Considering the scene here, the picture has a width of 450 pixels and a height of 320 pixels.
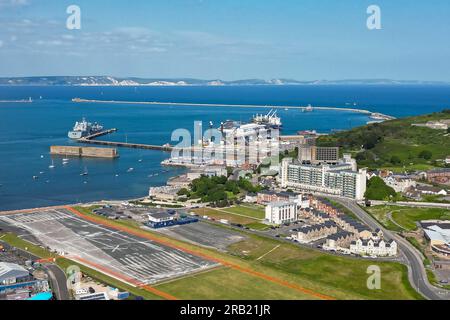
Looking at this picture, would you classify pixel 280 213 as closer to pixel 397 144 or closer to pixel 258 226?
pixel 258 226

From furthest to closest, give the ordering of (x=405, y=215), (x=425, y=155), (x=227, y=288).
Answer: (x=425, y=155) → (x=405, y=215) → (x=227, y=288)

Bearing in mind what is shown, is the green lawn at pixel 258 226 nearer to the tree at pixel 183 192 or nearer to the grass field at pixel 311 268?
the grass field at pixel 311 268

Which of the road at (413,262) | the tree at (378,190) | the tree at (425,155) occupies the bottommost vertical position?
the road at (413,262)

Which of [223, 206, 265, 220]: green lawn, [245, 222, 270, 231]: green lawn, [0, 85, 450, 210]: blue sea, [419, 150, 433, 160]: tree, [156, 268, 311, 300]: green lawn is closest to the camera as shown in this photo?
[156, 268, 311, 300]: green lawn

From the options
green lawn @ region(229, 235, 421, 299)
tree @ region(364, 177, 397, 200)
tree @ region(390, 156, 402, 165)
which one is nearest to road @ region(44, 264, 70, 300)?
green lawn @ region(229, 235, 421, 299)

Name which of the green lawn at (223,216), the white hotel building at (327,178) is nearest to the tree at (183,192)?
the green lawn at (223,216)

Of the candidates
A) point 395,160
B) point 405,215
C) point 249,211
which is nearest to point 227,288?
point 249,211

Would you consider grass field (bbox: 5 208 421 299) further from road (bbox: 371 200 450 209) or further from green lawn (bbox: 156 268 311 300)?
road (bbox: 371 200 450 209)
